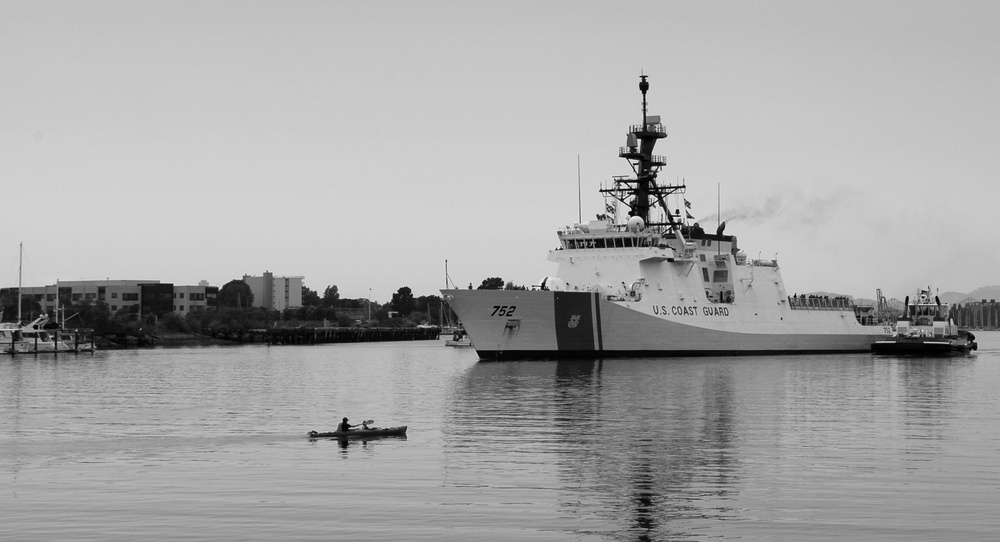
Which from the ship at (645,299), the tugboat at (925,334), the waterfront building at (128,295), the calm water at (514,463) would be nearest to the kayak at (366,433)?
the calm water at (514,463)

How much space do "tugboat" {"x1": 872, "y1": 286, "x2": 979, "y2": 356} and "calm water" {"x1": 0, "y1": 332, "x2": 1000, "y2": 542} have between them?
2733cm

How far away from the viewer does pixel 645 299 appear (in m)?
57.0

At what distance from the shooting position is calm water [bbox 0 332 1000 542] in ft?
53.1

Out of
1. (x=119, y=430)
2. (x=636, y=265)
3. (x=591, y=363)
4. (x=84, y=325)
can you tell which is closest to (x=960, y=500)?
(x=119, y=430)

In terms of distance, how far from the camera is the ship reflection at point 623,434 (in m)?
17.6

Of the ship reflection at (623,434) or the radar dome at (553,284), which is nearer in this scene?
the ship reflection at (623,434)

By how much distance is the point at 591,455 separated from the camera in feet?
74.6

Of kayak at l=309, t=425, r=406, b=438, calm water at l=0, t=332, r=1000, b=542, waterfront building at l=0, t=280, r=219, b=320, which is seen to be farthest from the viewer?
waterfront building at l=0, t=280, r=219, b=320

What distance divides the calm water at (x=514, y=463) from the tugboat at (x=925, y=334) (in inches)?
1076

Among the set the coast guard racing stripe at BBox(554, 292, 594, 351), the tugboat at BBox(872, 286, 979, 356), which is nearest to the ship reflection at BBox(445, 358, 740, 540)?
the coast guard racing stripe at BBox(554, 292, 594, 351)

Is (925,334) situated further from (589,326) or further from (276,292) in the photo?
(276,292)

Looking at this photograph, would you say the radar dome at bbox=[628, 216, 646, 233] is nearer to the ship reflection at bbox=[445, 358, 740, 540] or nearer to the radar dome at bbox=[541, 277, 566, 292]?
the radar dome at bbox=[541, 277, 566, 292]

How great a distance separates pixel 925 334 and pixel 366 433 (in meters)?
55.3

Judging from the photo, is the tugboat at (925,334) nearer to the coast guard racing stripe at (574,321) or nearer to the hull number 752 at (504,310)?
the coast guard racing stripe at (574,321)
